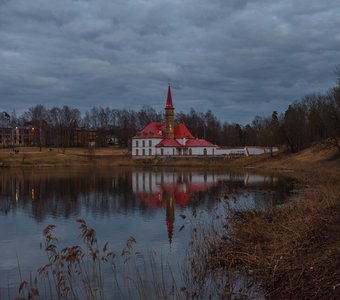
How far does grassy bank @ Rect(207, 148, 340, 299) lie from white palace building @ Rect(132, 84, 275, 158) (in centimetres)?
8237

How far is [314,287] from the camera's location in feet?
30.6

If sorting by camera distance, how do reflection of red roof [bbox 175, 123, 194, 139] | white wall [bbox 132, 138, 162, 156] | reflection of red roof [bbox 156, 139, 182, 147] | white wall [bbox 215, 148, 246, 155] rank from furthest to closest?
reflection of red roof [bbox 175, 123, 194, 139] → white wall [bbox 132, 138, 162, 156] → reflection of red roof [bbox 156, 139, 182, 147] → white wall [bbox 215, 148, 246, 155]

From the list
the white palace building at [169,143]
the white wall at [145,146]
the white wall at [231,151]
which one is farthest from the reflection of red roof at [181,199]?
the white wall at [145,146]

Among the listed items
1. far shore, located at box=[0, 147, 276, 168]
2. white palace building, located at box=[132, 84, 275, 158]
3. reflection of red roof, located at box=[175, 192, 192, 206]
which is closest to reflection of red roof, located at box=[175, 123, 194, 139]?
white palace building, located at box=[132, 84, 275, 158]

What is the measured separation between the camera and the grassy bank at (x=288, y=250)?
977 cm

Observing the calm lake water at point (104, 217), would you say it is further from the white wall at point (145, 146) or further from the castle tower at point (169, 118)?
the castle tower at point (169, 118)

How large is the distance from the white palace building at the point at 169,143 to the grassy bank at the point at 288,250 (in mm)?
82372

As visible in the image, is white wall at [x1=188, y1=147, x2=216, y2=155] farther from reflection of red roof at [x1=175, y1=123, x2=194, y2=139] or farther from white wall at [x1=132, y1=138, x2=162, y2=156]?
white wall at [x1=132, y1=138, x2=162, y2=156]

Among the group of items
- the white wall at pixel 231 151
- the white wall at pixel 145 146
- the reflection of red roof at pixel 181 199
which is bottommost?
the reflection of red roof at pixel 181 199

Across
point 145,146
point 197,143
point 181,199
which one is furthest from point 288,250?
point 145,146

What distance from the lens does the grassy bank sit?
9773mm

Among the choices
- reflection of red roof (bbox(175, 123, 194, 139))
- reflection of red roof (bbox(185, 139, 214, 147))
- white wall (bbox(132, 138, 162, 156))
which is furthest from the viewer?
reflection of red roof (bbox(175, 123, 194, 139))

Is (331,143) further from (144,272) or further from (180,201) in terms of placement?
(144,272)

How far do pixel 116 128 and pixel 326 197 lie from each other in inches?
4817
